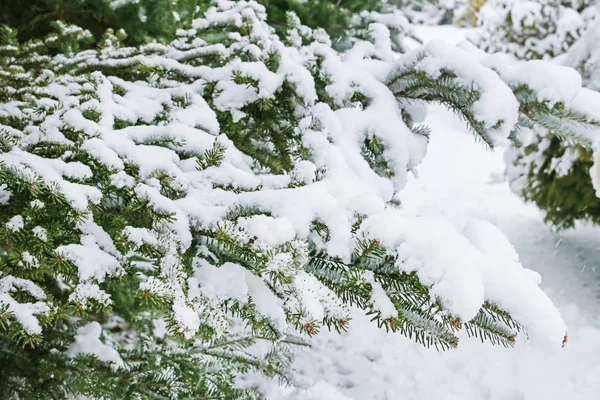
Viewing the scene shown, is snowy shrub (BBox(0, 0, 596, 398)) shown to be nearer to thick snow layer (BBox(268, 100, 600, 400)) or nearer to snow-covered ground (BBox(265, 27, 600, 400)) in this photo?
snow-covered ground (BBox(265, 27, 600, 400))

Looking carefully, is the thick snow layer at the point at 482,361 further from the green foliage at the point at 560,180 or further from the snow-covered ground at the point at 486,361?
the green foliage at the point at 560,180

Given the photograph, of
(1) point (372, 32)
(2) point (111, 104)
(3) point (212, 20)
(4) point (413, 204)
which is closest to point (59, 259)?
(2) point (111, 104)

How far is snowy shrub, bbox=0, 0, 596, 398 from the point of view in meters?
1.01

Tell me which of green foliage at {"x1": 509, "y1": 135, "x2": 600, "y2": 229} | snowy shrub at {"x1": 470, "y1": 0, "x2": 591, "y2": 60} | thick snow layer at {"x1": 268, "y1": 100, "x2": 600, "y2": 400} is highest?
snowy shrub at {"x1": 470, "y1": 0, "x2": 591, "y2": 60}

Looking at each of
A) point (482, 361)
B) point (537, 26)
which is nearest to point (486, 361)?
point (482, 361)

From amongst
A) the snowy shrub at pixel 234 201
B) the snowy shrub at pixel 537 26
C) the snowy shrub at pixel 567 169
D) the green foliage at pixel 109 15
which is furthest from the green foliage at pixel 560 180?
the green foliage at pixel 109 15

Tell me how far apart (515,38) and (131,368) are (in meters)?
5.97

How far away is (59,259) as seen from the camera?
101 cm

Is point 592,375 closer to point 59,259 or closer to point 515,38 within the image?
point 59,259

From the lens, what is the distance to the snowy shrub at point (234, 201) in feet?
3.31

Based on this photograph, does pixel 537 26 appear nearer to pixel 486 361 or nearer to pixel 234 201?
pixel 486 361

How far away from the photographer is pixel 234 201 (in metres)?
1.13

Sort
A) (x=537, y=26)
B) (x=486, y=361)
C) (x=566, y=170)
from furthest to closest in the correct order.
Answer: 1. (x=537, y=26)
2. (x=566, y=170)
3. (x=486, y=361)

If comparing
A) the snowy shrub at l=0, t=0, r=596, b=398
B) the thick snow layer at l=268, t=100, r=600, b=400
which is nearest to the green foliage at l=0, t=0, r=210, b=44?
the snowy shrub at l=0, t=0, r=596, b=398
